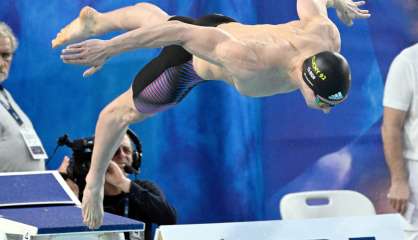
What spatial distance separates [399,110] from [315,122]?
1327mm

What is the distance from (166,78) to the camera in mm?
3406

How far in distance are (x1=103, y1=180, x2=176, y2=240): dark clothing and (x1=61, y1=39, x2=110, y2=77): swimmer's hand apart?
133cm

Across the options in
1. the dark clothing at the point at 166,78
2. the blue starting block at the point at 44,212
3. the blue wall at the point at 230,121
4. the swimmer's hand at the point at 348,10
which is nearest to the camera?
the blue starting block at the point at 44,212

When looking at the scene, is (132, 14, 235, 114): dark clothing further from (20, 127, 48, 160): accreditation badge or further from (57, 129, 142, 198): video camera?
(20, 127, 48, 160): accreditation badge

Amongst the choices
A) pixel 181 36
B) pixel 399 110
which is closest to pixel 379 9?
pixel 399 110

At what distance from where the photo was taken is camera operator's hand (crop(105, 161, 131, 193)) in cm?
413

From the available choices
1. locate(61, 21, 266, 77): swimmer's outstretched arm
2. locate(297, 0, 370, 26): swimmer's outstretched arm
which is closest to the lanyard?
locate(61, 21, 266, 77): swimmer's outstretched arm

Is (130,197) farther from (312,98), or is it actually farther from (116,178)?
(312,98)

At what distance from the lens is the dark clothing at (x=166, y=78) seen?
11.2 feet

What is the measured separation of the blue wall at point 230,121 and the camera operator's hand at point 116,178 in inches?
33.3

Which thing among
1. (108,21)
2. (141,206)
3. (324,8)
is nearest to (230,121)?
(141,206)

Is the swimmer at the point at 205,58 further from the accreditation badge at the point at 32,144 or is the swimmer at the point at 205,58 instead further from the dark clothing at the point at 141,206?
the accreditation badge at the point at 32,144

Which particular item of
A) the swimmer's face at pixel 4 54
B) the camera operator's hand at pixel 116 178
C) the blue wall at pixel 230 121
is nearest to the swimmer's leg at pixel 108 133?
the camera operator's hand at pixel 116 178

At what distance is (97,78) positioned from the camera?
4.96m
